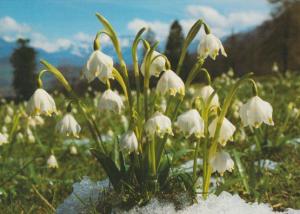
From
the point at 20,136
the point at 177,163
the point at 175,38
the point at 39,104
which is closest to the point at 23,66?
the point at 175,38

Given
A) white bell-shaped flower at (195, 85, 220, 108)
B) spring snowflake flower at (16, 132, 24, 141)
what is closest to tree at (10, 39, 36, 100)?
spring snowflake flower at (16, 132, 24, 141)

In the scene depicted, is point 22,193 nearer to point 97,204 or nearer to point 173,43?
point 97,204

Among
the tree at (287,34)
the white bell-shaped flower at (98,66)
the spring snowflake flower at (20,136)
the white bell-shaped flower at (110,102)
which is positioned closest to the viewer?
the white bell-shaped flower at (98,66)

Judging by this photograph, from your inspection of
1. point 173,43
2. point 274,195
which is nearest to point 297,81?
point 274,195

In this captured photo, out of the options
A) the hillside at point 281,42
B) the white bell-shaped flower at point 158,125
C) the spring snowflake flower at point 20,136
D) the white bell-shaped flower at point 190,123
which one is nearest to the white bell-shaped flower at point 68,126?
the white bell-shaped flower at point 158,125

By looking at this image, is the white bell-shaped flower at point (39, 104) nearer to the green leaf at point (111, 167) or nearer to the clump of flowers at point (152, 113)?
the clump of flowers at point (152, 113)

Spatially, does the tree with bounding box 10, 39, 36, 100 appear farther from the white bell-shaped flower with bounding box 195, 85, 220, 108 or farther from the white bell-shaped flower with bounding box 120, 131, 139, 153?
the white bell-shaped flower with bounding box 120, 131, 139, 153

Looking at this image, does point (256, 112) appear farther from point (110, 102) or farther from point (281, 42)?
point (281, 42)
